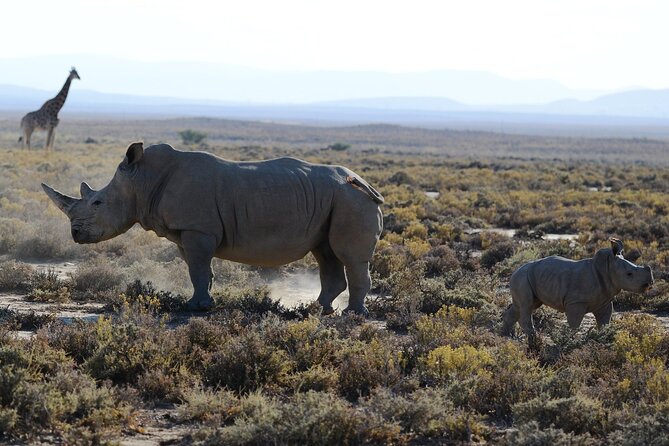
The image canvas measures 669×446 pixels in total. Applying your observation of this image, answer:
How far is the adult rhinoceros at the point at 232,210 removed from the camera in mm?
10188

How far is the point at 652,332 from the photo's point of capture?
9234mm

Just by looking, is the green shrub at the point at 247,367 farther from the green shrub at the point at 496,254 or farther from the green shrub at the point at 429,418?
the green shrub at the point at 496,254

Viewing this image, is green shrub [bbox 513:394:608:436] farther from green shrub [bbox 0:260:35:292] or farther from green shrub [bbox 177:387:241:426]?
green shrub [bbox 0:260:35:292]

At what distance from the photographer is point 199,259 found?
33.1 feet

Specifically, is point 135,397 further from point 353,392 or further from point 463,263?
point 463,263

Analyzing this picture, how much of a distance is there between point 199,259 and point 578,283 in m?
4.00

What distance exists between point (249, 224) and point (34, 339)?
310 cm

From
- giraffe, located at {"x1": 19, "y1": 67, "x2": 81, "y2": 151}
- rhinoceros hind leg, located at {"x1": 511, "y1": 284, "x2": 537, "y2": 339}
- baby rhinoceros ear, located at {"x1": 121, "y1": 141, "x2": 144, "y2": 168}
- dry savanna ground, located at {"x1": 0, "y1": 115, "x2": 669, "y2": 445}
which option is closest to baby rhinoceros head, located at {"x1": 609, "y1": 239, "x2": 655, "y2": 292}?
dry savanna ground, located at {"x1": 0, "y1": 115, "x2": 669, "y2": 445}

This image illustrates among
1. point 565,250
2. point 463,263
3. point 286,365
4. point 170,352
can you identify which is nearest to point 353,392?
point 286,365

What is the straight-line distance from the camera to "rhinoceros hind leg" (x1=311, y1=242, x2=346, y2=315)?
10.9 meters

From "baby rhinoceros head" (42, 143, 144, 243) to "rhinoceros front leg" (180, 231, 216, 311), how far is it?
0.82 meters

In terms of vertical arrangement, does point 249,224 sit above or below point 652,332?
above

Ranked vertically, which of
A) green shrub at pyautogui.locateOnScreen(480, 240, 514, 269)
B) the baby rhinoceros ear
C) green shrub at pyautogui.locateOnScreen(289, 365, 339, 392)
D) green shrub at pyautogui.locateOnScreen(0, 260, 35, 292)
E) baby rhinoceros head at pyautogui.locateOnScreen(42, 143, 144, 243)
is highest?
the baby rhinoceros ear

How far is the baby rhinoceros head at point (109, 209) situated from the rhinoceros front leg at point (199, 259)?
822 mm
